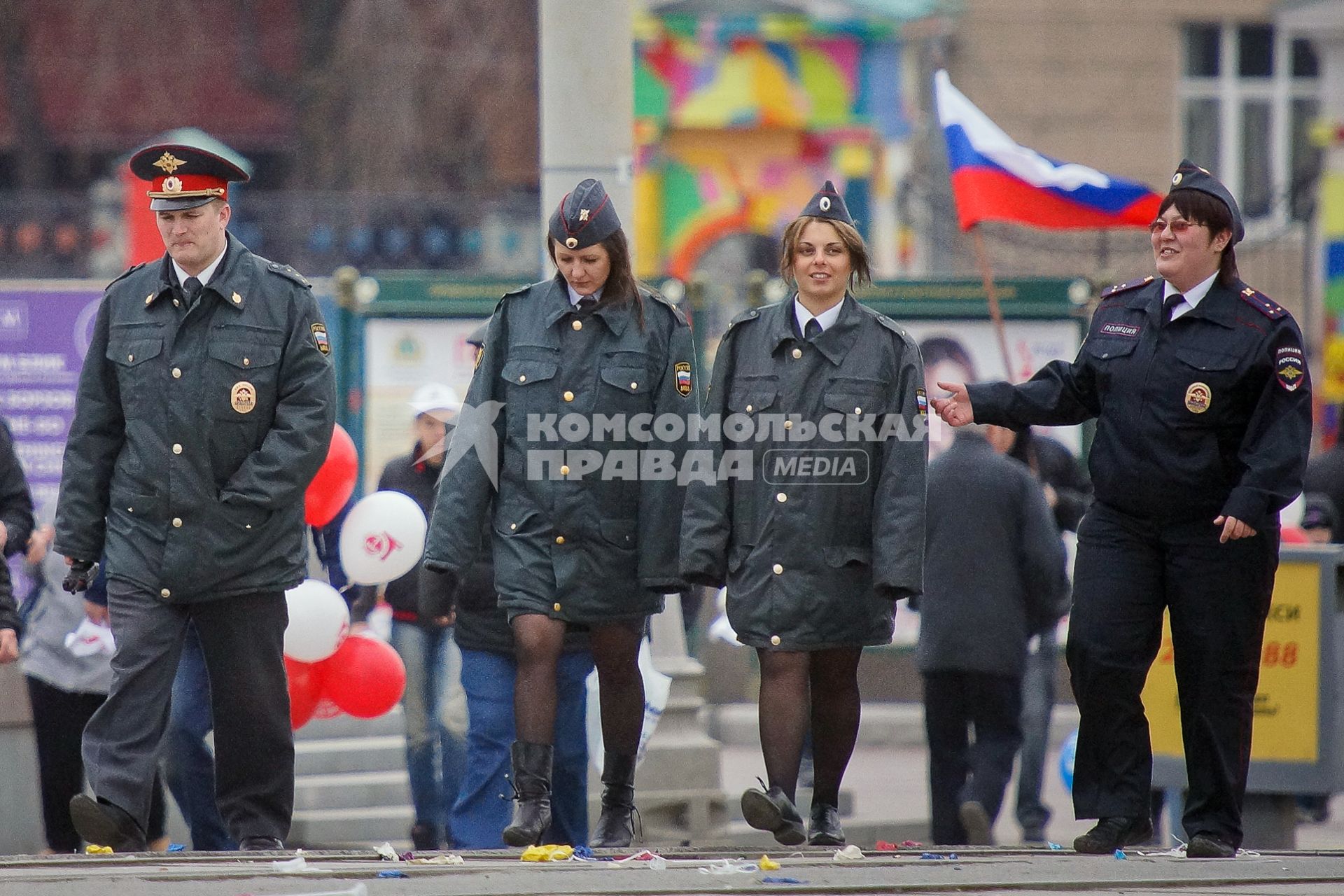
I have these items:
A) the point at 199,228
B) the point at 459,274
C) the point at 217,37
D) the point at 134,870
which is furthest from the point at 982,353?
the point at 217,37

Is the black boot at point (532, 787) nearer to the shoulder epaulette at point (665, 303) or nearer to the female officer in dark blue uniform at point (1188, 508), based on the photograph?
the shoulder epaulette at point (665, 303)

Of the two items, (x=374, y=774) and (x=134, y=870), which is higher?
(x=134, y=870)

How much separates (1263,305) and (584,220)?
2.03 m

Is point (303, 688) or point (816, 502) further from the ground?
point (816, 502)

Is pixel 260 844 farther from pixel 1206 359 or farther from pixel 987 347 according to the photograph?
pixel 987 347

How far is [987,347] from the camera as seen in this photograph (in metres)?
11.9

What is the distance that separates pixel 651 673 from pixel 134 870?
2.36 m

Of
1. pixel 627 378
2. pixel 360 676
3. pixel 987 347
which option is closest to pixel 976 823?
pixel 360 676

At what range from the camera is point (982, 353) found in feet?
39.2

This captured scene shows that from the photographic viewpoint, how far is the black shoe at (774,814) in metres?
6.26

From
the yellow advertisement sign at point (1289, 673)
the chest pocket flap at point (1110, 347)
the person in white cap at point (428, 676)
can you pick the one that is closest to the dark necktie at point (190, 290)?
the person in white cap at point (428, 676)

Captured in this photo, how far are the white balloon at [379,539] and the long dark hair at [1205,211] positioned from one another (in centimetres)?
315

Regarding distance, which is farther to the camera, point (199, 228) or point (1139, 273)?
point (1139, 273)

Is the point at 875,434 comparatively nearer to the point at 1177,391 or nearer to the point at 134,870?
the point at 1177,391
